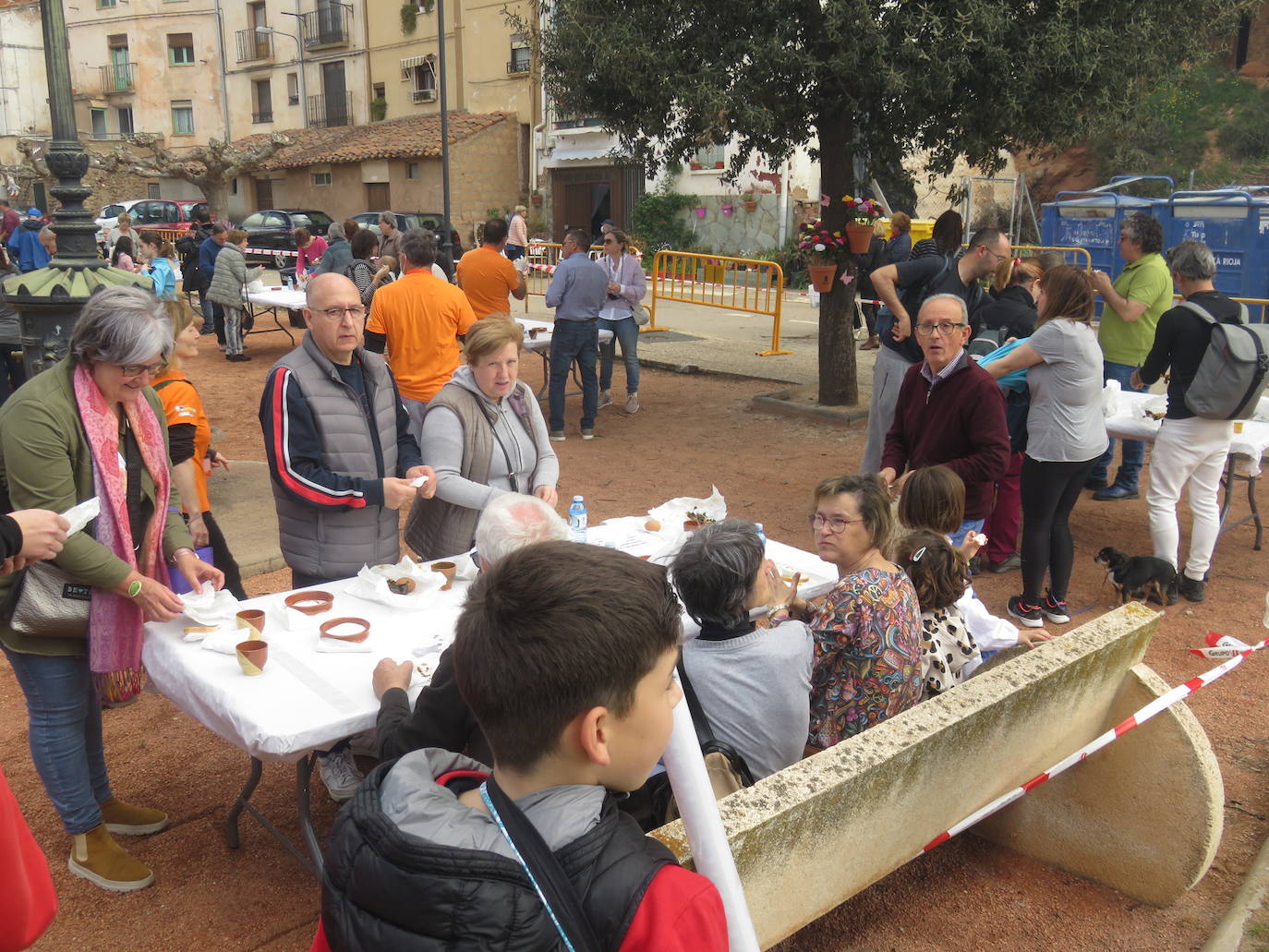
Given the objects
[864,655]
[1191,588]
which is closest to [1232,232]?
[1191,588]

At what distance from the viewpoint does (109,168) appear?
37.1 meters

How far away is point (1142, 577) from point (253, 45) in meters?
42.4

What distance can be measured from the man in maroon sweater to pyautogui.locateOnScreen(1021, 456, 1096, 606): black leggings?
414mm

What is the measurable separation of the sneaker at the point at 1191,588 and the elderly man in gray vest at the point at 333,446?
430 centimetres

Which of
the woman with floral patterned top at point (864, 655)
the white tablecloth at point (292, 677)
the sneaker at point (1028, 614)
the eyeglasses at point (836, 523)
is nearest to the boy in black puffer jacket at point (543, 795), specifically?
the white tablecloth at point (292, 677)

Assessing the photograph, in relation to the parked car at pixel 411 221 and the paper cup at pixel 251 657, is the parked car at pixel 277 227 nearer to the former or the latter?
the parked car at pixel 411 221

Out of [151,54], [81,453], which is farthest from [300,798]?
[151,54]

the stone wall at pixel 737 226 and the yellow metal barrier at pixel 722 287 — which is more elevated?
the stone wall at pixel 737 226

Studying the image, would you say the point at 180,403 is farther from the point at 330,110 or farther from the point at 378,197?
the point at 330,110

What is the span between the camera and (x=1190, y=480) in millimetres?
5496

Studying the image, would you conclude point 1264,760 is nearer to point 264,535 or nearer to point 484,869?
point 484,869

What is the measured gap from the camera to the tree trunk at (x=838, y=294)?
29.4 ft

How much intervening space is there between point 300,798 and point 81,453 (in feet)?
3.79

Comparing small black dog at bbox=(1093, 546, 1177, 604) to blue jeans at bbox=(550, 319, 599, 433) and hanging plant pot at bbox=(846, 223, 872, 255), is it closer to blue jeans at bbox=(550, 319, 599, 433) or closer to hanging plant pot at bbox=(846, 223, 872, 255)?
hanging plant pot at bbox=(846, 223, 872, 255)
